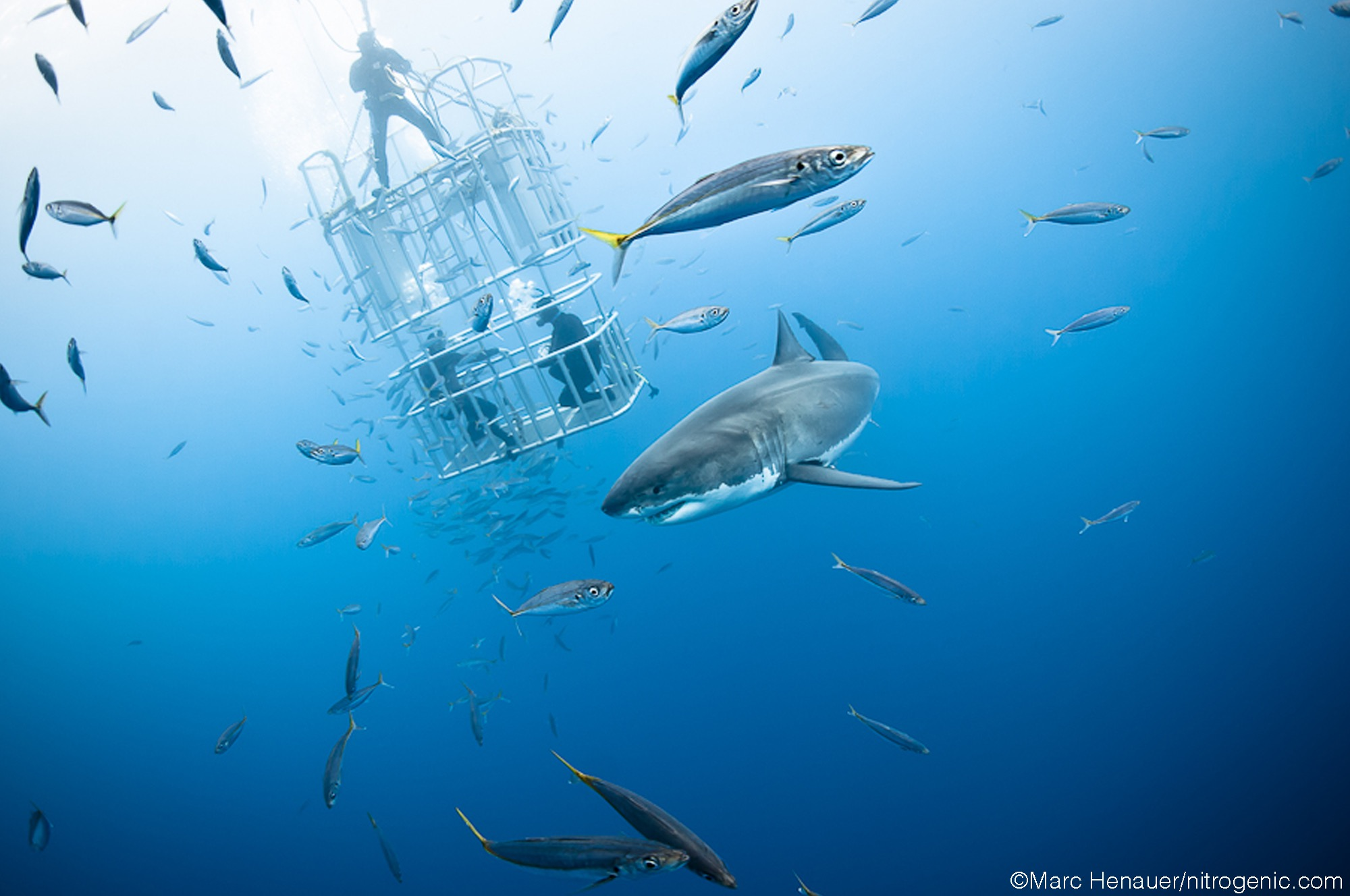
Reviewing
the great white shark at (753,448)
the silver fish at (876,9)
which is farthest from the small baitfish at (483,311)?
the silver fish at (876,9)

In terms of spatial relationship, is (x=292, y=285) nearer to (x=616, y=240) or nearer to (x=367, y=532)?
(x=367, y=532)

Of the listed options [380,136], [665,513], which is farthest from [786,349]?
[380,136]

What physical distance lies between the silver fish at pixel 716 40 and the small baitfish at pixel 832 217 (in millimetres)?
2325

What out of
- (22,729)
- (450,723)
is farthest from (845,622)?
(22,729)

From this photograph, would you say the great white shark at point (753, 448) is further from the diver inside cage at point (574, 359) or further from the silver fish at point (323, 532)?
the silver fish at point (323, 532)

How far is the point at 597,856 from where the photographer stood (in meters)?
2.13

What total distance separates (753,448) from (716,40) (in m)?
1.86

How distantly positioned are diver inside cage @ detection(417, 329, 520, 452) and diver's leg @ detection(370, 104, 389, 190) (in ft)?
7.15

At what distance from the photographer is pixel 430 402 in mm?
6180

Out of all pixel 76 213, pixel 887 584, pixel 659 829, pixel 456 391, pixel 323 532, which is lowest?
pixel 887 584

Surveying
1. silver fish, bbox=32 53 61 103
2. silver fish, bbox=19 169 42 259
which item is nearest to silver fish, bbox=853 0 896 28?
silver fish, bbox=32 53 61 103

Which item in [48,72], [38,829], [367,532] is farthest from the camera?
[38,829]

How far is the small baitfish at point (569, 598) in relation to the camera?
364cm

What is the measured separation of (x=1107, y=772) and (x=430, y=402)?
20.1 metres
